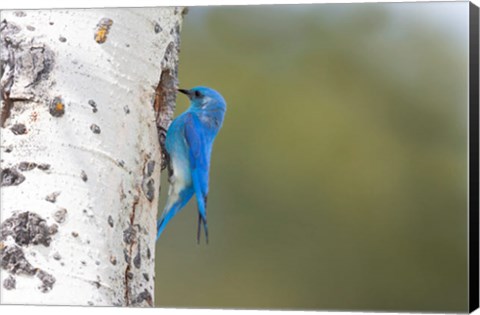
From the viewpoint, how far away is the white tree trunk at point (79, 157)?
353 cm

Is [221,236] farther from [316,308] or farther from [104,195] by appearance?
[104,195]

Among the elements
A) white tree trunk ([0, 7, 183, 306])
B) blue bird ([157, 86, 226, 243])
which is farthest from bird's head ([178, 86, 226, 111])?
white tree trunk ([0, 7, 183, 306])

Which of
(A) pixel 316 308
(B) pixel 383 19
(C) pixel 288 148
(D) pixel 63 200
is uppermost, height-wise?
(B) pixel 383 19

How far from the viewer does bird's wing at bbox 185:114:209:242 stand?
171 inches

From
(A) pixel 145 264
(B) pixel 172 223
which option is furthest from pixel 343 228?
(A) pixel 145 264

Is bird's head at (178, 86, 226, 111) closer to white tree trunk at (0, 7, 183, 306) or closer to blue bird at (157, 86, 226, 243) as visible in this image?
blue bird at (157, 86, 226, 243)

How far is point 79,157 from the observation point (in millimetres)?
3553

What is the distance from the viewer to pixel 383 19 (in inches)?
173

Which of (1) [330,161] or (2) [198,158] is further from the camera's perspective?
(1) [330,161]

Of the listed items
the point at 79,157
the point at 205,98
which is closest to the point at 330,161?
the point at 205,98

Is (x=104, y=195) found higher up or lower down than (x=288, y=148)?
lower down

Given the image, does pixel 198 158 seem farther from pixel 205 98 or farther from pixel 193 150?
pixel 205 98

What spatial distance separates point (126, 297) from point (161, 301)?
2.62ft

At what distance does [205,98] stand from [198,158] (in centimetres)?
25
